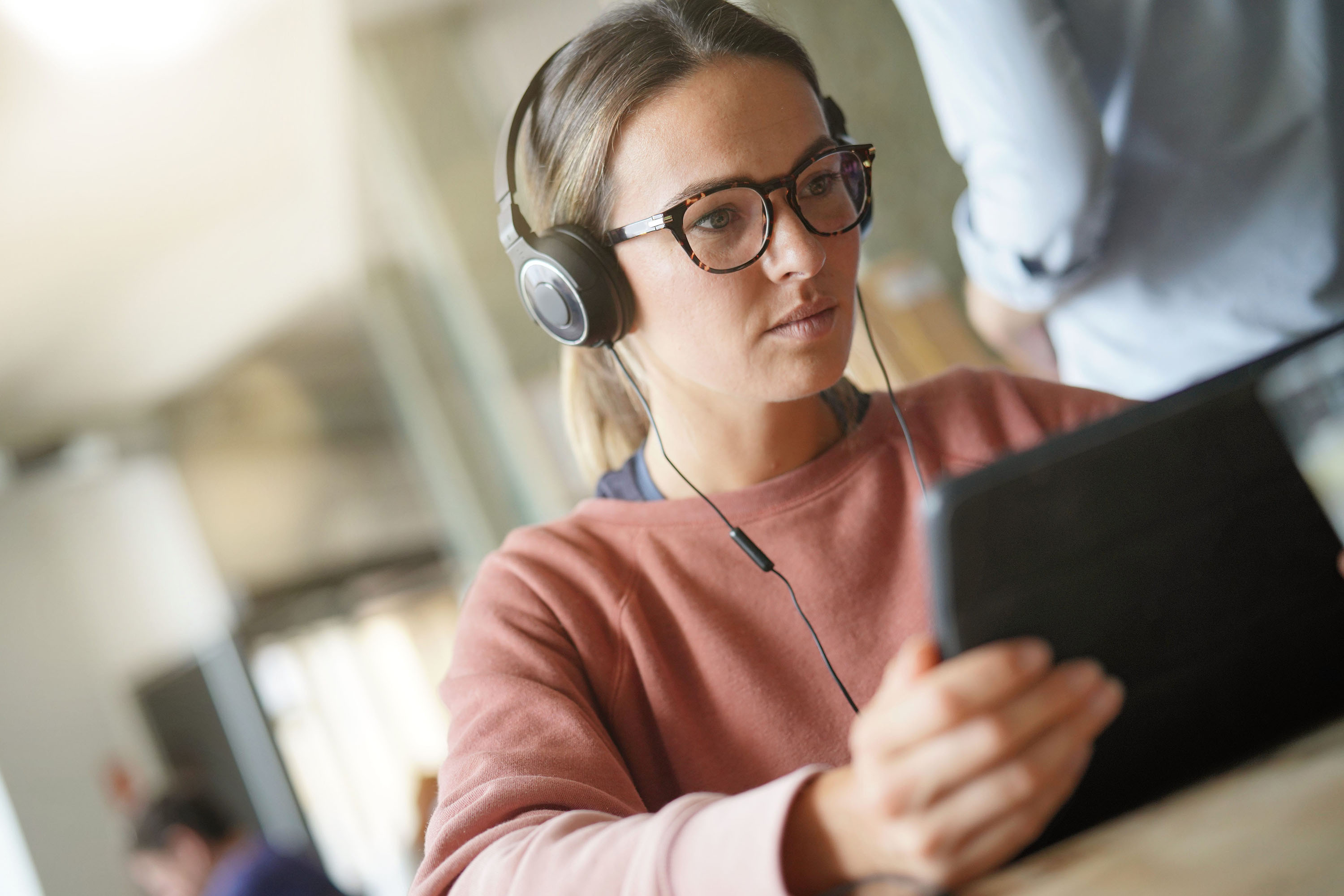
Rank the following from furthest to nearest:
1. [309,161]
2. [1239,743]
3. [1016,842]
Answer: [309,161], [1239,743], [1016,842]

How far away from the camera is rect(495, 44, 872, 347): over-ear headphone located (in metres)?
0.77

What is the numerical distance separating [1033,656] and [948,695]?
2.0 inches

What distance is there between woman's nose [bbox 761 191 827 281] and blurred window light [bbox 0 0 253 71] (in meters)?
2.25

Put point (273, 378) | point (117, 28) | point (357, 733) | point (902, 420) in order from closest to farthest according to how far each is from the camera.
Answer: point (902, 420) → point (117, 28) → point (273, 378) → point (357, 733)

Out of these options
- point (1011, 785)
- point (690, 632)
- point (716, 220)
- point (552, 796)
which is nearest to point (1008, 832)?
point (1011, 785)

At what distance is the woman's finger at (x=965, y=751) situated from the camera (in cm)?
37

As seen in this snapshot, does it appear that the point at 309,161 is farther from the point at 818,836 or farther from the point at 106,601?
the point at 818,836

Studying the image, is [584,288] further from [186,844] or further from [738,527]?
[186,844]

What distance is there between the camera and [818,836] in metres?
0.42

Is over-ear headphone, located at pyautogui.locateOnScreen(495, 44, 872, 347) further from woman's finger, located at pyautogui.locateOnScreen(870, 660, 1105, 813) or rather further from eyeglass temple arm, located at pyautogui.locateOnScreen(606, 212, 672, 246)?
woman's finger, located at pyautogui.locateOnScreen(870, 660, 1105, 813)

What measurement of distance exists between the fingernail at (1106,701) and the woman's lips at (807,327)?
39 cm

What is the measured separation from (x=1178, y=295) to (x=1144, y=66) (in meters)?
0.24

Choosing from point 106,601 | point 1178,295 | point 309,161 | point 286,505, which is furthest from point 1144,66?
point 106,601

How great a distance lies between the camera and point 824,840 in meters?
0.42
